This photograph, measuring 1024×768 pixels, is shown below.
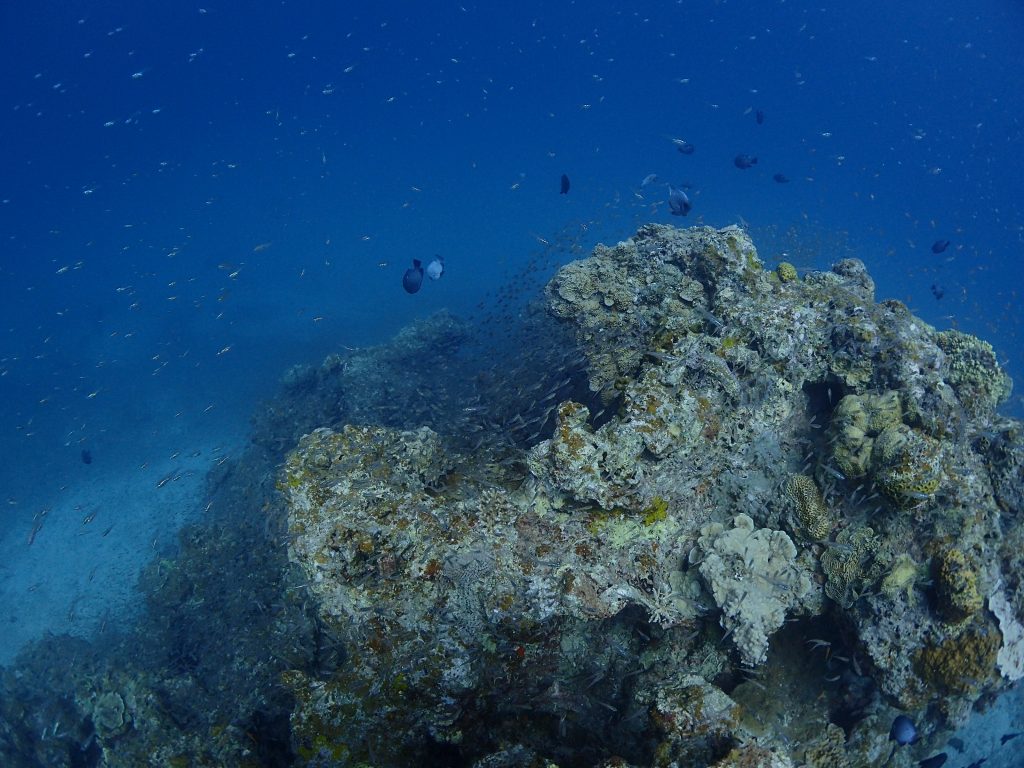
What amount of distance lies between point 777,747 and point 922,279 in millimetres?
51572

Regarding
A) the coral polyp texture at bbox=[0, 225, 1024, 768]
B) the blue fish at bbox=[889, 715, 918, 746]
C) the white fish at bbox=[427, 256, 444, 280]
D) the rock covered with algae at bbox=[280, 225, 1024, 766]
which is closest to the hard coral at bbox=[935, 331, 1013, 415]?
the coral polyp texture at bbox=[0, 225, 1024, 768]

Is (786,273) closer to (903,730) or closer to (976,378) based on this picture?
(976,378)

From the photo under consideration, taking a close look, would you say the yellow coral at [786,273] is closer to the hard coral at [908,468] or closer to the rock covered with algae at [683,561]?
the rock covered with algae at [683,561]

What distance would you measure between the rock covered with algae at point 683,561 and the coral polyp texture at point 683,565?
2cm

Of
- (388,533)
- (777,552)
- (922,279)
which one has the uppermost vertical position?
(388,533)

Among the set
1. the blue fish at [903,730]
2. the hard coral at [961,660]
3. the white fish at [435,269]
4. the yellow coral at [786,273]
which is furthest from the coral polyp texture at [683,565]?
the white fish at [435,269]

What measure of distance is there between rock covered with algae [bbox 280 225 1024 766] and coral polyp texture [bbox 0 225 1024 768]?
2 cm

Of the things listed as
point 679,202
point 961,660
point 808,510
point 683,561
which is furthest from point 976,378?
point 679,202

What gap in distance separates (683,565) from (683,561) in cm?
4

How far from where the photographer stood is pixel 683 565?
5.69 m

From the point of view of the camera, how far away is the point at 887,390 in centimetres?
629

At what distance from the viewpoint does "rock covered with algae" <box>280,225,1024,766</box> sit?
4.74 metres

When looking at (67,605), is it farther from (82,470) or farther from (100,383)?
(100,383)

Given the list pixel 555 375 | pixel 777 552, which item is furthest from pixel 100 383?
pixel 777 552
